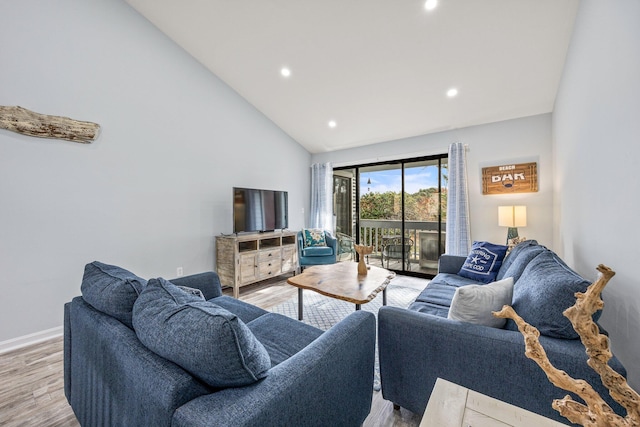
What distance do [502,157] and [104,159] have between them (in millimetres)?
4775

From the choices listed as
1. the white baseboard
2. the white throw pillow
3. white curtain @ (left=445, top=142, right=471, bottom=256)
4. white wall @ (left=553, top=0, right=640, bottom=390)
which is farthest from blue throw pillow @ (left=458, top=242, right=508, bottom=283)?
the white baseboard

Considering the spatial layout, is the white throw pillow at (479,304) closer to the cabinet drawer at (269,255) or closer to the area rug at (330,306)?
the area rug at (330,306)

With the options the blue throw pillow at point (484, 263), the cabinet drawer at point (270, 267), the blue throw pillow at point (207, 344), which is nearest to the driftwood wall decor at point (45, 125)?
the cabinet drawer at point (270, 267)

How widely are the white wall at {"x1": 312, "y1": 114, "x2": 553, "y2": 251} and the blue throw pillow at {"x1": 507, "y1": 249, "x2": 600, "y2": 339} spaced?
245cm

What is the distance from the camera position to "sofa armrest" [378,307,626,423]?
104 cm

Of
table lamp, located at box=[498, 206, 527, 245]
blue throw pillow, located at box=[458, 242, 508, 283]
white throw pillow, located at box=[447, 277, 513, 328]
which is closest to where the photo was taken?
white throw pillow, located at box=[447, 277, 513, 328]

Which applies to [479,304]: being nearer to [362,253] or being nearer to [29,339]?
[362,253]

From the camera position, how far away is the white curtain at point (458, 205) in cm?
371

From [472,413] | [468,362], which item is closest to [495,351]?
[468,362]

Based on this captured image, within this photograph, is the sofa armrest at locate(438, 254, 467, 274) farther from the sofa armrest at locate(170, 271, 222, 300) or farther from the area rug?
the sofa armrest at locate(170, 271, 222, 300)

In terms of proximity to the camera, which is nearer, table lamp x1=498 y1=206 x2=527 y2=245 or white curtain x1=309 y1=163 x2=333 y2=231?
table lamp x1=498 y1=206 x2=527 y2=245

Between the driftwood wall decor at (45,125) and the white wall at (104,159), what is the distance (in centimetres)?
6

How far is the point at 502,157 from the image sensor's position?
3555 mm

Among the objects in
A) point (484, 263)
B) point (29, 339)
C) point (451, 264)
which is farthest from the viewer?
point (451, 264)
